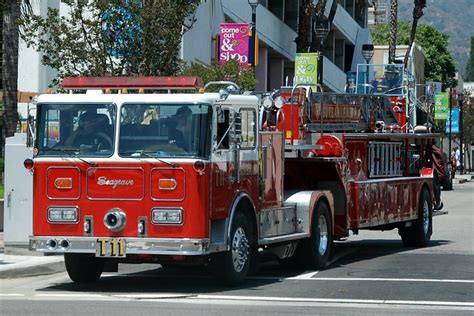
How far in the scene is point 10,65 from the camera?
24.0m

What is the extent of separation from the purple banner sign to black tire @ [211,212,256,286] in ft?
50.4

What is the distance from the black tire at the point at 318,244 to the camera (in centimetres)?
1702

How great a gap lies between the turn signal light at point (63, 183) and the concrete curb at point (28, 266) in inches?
94.2

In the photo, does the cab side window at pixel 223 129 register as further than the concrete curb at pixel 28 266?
No

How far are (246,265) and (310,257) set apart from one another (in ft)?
7.61

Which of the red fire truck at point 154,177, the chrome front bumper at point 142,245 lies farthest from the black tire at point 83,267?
the chrome front bumper at point 142,245

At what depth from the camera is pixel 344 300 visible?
13.5 meters

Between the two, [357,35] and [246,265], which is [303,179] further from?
[357,35]

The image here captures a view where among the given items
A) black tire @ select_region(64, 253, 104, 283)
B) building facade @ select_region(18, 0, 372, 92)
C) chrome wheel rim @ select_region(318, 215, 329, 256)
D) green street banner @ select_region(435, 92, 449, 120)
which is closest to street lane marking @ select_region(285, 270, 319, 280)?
chrome wheel rim @ select_region(318, 215, 329, 256)

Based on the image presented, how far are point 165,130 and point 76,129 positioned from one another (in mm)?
1265

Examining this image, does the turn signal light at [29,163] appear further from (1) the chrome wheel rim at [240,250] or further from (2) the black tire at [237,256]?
(1) the chrome wheel rim at [240,250]

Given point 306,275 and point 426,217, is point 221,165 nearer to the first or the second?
point 306,275

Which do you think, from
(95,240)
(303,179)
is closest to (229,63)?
(303,179)

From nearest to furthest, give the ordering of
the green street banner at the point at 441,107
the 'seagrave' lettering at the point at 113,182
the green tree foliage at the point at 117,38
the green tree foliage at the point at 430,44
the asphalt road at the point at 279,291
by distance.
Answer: the asphalt road at the point at 279,291 < the 'seagrave' lettering at the point at 113,182 < the green tree foliage at the point at 117,38 < the green street banner at the point at 441,107 < the green tree foliage at the point at 430,44
